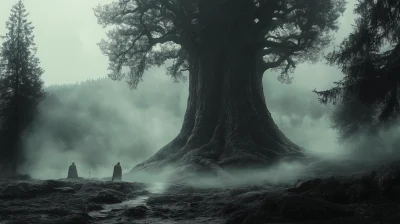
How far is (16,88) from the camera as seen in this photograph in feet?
111

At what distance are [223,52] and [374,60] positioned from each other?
12456 mm

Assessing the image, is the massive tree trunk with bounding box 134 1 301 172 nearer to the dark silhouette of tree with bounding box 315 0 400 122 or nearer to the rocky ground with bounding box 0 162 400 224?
Result: the dark silhouette of tree with bounding box 315 0 400 122

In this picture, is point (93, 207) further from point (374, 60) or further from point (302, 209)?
point (374, 60)

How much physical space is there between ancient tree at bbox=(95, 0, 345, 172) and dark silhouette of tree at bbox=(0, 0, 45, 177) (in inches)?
459

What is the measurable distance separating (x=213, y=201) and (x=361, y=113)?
2045 centimetres

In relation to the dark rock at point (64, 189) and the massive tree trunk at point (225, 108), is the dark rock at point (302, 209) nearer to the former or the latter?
the dark rock at point (64, 189)

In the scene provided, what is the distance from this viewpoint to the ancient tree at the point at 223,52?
23469 millimetres

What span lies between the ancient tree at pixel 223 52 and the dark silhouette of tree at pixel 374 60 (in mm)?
7972

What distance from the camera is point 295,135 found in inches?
3356

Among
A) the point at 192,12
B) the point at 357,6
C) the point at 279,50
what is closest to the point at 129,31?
the point at 192,12

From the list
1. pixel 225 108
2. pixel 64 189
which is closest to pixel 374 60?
pixel 225 108

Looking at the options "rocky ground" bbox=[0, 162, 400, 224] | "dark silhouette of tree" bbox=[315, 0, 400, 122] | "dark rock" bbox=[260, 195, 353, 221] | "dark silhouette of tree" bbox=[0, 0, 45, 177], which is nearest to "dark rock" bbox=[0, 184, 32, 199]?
"rocky ground" bbox=[0, 162, 400, 224]

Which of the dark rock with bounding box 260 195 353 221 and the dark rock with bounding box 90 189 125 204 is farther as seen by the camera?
the dark rock with bounding box 90 189 125 204

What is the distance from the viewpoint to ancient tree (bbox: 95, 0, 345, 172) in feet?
77.0
